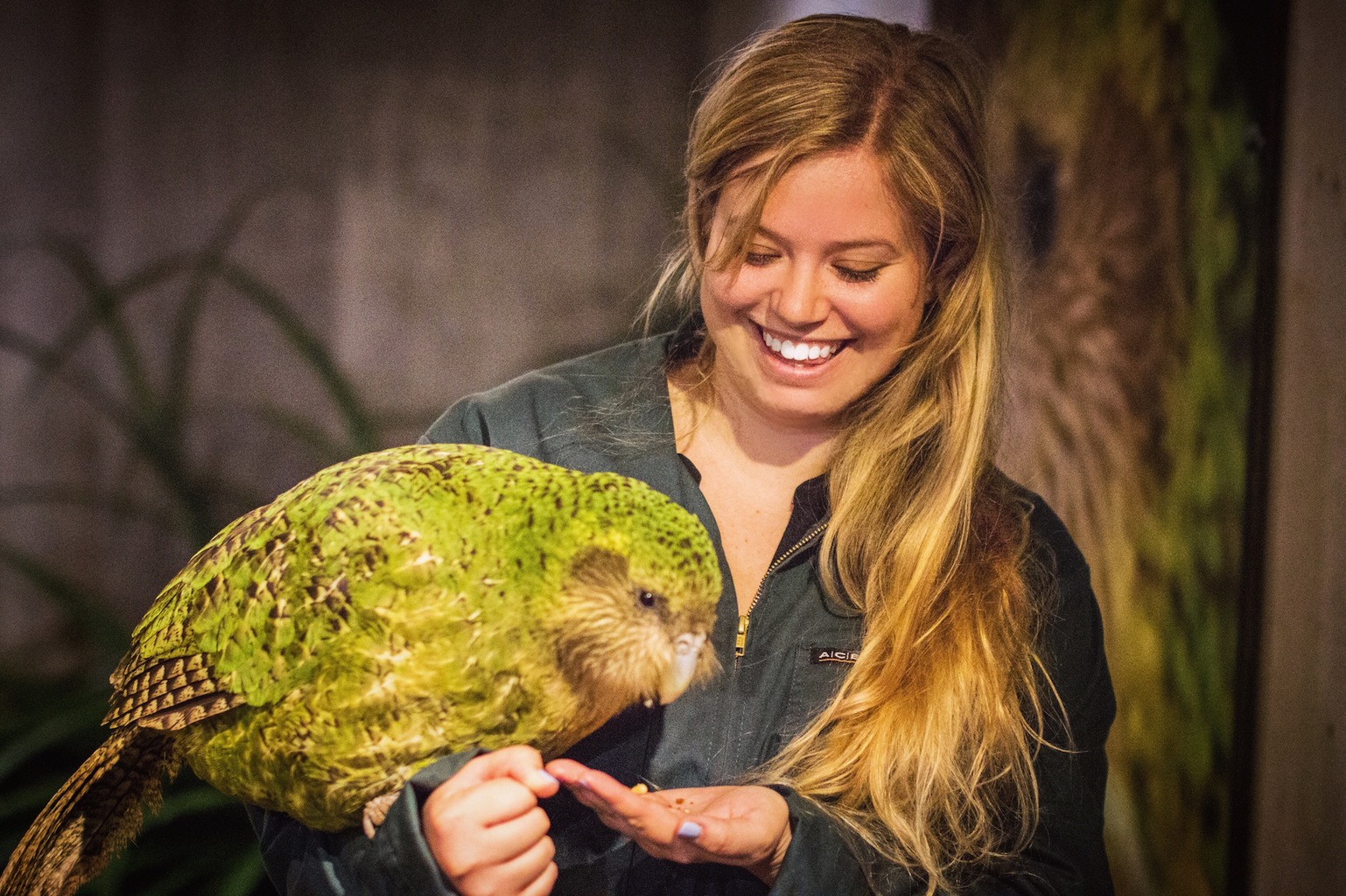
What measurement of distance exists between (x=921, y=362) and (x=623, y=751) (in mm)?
600

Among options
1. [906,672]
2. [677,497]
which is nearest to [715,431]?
[677,497]

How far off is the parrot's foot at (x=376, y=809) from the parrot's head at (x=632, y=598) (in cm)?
22

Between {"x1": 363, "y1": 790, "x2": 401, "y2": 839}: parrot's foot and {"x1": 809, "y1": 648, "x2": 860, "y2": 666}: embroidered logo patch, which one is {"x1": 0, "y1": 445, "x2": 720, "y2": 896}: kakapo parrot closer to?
{"x1": 363, "y1": 790, "x2": 401, "y2": 839}: parrot's foot

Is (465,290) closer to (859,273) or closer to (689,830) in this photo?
(859,273)

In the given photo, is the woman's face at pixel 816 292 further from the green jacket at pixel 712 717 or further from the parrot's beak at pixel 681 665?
the parrot's beak at pixel 681 665

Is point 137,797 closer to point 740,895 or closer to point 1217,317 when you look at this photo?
point 740,895

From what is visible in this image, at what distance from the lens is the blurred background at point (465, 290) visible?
5.05 feet

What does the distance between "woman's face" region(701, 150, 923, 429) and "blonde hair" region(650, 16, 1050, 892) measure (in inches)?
1.0

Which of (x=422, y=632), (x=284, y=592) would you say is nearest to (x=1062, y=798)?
(x=422, y=632)

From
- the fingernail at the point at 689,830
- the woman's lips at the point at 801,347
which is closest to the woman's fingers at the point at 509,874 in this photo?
the fingernail at the point at 689,830

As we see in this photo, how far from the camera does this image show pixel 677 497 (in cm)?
120

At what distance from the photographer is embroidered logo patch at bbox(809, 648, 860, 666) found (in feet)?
4.00

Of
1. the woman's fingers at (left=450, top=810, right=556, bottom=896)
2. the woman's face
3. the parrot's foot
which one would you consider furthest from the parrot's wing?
the woman's face

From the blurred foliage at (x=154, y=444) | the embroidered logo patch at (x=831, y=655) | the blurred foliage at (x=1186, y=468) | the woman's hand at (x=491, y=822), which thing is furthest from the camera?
the blurred foliage at (x=1186, y=468)
